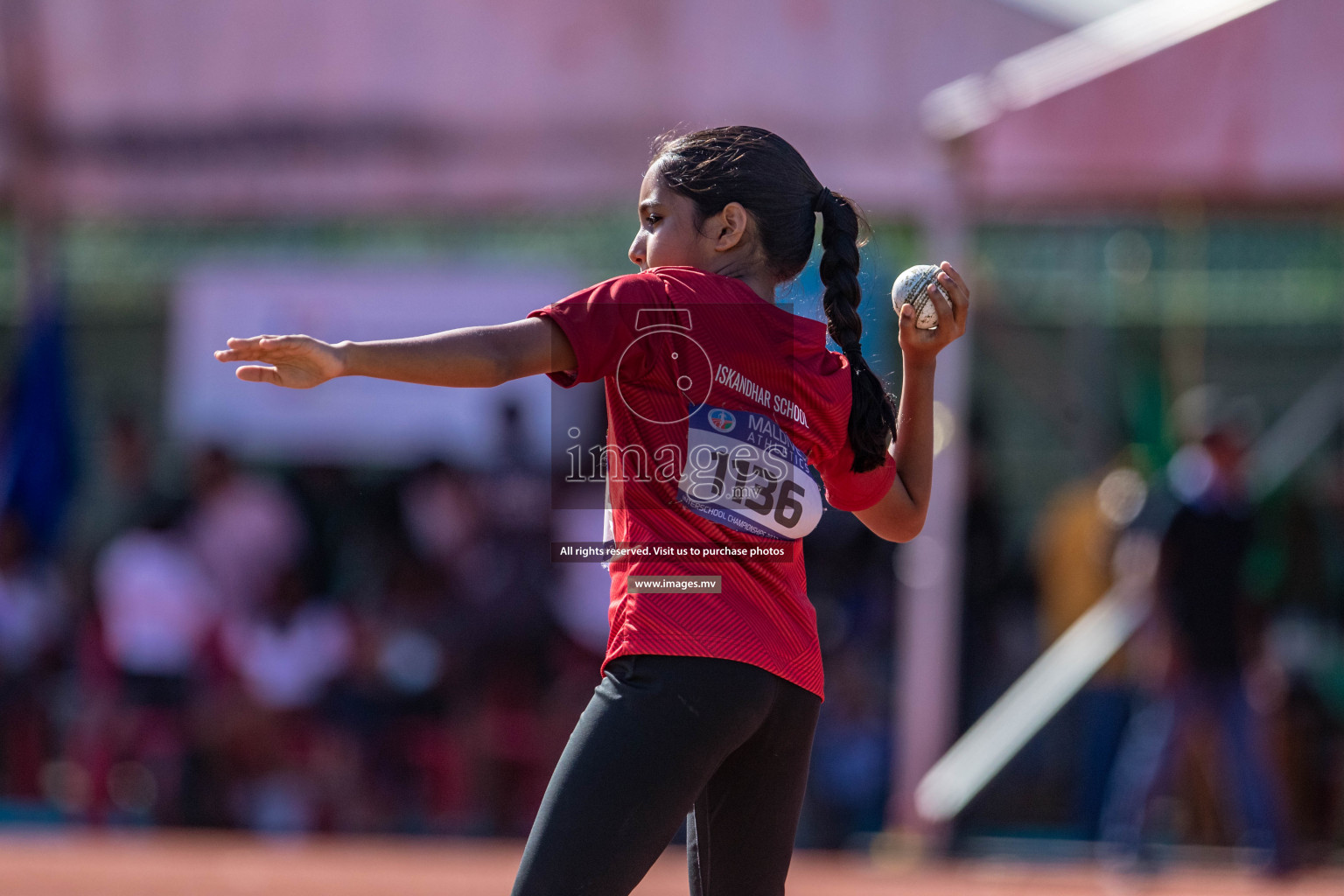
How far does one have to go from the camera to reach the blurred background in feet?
24.2

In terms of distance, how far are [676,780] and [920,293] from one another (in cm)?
92

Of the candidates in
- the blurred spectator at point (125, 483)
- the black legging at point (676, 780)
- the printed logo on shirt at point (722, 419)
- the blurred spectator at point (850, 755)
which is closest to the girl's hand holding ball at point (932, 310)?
the printed logo on shirt at point (722, 419)

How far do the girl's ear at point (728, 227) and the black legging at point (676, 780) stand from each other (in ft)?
2.13

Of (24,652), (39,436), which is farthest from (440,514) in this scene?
(24,652)

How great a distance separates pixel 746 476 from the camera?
2252mm

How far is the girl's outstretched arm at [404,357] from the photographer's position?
200 cm

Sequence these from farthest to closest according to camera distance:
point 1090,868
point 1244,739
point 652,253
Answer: point 1090,868
point 1244,739
point 652,253

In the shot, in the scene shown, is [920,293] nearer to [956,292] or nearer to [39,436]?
[956,292]

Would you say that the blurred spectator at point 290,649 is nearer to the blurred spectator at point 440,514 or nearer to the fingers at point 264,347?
the blurred spectator at point 440,514

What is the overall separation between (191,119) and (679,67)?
2725mm

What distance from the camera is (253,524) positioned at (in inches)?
324

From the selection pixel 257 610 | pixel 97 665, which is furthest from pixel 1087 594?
pixel 97 665

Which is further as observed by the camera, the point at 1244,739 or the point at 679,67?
the point at 679,67

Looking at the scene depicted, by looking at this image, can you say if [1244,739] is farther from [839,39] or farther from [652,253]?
[652,253]
